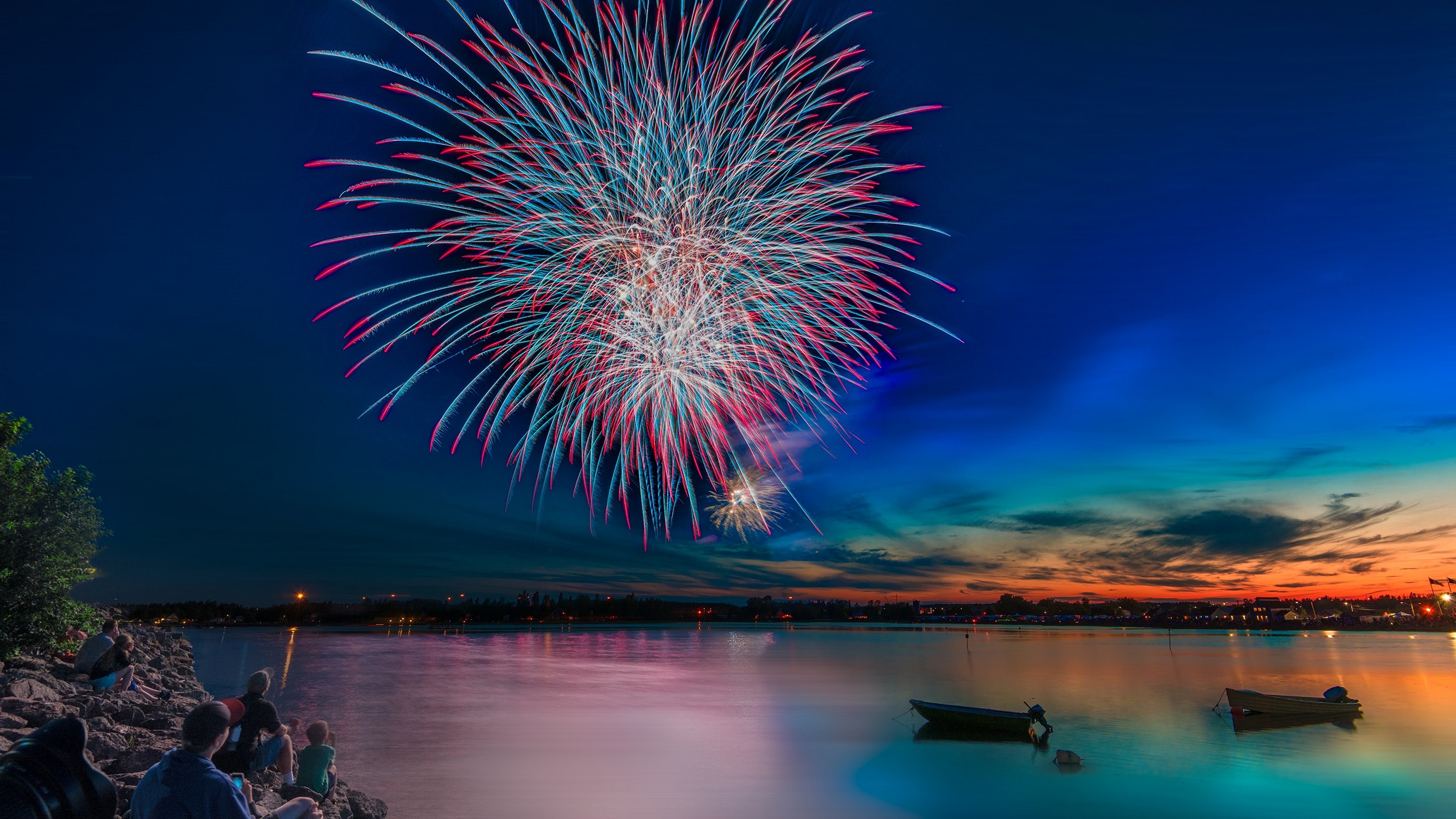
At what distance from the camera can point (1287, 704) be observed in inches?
1305

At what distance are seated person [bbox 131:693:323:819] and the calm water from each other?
10651mm

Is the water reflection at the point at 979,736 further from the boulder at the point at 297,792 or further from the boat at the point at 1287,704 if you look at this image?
the boulder at the point at 297,792

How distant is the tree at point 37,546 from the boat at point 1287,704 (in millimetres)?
41516

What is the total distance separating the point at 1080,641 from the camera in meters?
125

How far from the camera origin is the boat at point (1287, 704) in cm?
3169

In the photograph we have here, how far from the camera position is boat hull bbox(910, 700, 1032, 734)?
26.9 m

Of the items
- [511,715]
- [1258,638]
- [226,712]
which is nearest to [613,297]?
[226,712]

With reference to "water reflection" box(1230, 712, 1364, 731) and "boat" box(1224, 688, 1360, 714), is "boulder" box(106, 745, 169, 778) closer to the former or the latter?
"water reflection" box(1230, 712, 1364, 731)

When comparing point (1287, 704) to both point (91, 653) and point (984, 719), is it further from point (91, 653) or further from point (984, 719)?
point (91, 653)

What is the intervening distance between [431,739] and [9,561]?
11.5 meters

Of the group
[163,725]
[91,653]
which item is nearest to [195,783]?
[163,725]

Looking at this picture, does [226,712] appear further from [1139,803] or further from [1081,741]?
[1081,741]

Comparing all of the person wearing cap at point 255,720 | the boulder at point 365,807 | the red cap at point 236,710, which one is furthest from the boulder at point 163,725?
the red cap at point 236,710

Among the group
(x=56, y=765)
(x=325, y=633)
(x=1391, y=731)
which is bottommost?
(x=325, y=633)
